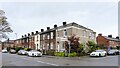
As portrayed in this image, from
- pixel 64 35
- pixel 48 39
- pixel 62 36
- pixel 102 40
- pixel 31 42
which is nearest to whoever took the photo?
pixel 64 35

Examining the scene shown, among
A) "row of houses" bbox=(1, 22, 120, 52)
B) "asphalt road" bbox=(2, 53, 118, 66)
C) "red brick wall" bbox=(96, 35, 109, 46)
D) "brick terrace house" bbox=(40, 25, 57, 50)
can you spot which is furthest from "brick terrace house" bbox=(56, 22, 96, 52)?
"red brick wall" bbox=(96, 35, 109, 46)

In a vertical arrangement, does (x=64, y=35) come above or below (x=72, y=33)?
below

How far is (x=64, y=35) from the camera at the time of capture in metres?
54.2

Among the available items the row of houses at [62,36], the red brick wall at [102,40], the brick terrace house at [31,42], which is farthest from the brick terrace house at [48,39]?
the red brick wall at [102,40]

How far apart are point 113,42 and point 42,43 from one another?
104ft

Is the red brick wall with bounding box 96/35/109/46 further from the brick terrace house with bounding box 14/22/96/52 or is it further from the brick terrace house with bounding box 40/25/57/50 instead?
the brick terrace house with bounding box 40/25/57/50

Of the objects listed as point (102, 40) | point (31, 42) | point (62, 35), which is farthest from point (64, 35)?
point (102, 40)

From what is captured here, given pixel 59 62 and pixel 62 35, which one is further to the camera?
pixel 62 35

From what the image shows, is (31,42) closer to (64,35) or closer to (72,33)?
(64,35)

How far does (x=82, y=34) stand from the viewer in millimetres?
54688

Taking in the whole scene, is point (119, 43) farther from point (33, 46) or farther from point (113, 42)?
point (33, 46)

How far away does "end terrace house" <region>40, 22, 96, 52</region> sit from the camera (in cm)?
5255

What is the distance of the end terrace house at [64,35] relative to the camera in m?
52.5

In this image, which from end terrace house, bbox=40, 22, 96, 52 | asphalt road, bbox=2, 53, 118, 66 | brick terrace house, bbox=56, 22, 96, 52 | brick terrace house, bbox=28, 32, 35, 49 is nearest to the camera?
asphalt road, bbox=2, 53, 118, 66
